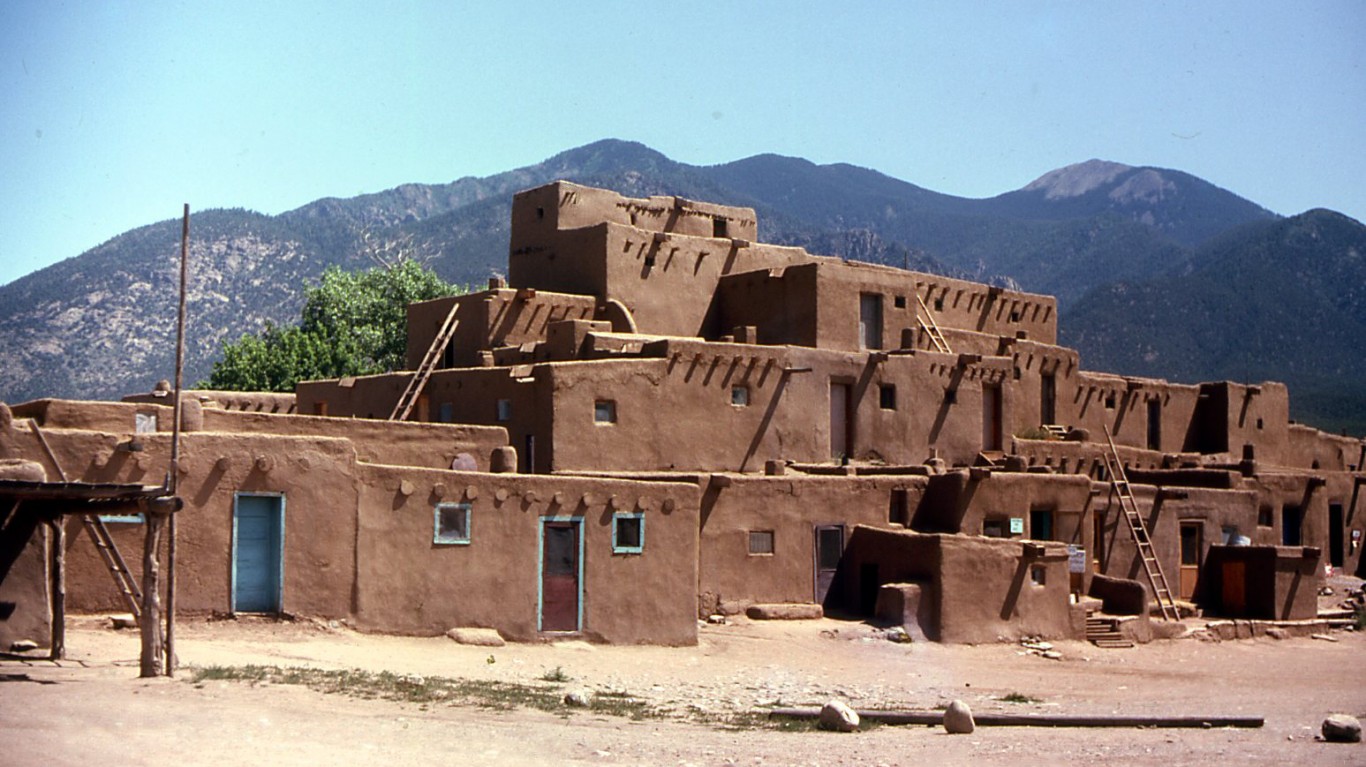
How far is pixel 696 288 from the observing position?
122 ft

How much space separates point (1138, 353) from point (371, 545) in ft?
284

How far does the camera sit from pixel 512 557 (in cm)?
2356

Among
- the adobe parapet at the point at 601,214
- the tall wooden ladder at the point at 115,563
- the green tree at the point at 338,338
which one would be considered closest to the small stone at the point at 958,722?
the tall wooden ladder at the point at 115,563

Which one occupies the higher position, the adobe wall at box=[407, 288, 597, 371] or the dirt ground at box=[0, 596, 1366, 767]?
the adobe wall at box=[407, 288, 597, 371]

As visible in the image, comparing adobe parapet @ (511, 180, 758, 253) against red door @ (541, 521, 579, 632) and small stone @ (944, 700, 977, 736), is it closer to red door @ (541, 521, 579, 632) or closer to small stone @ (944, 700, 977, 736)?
red door @ (541, 521, 579, 632)

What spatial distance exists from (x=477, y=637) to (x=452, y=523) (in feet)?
5.78

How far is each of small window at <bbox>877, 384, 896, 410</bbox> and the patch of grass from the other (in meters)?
14.9

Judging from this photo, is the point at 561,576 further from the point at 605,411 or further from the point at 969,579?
the point at 969,579

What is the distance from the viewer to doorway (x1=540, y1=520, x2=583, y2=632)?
2391 cm

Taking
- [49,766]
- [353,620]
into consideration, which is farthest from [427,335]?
[49,766]

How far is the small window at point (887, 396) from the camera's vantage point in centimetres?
3453

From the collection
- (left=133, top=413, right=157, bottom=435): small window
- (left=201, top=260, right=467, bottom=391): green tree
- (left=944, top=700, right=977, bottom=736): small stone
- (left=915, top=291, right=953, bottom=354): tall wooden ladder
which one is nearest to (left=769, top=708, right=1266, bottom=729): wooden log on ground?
(left=944, top=700, right=977, bottom=736): small stone

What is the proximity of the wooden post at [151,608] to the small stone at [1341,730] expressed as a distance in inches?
549

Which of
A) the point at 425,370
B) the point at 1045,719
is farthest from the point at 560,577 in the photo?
the point at 425,370
